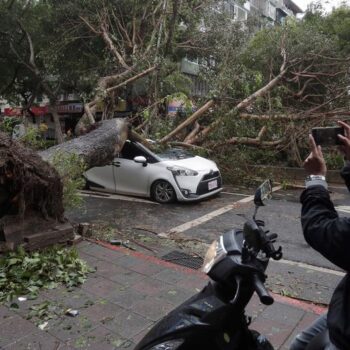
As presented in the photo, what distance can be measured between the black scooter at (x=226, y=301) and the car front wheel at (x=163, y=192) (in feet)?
21.7

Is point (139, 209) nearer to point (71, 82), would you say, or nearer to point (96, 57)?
point (96, 57)

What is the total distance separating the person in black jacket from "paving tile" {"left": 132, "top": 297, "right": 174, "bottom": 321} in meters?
1.81

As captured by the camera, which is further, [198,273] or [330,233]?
[198,273]

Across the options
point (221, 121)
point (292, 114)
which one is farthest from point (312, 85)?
point (221, 121)

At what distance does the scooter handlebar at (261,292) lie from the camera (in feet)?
5.29

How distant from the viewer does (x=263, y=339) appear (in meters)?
1.97

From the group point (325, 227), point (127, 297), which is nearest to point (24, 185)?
point (127, 297)

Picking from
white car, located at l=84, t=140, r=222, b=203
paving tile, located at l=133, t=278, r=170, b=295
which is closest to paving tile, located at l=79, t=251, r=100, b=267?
paving tile, located at l=133, t=278, r=170, b=295

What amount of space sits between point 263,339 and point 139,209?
626cm

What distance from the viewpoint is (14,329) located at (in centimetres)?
312

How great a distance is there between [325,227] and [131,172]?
766cm

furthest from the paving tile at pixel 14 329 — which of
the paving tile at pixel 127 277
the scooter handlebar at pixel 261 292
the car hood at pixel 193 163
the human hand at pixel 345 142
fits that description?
the car hood at pixel 193 163

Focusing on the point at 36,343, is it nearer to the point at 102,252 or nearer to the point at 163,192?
the point at 102,252

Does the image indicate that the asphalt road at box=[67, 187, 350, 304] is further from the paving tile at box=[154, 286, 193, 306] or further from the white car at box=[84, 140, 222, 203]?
the paving tile at box=[154, 286, 193, 306]
